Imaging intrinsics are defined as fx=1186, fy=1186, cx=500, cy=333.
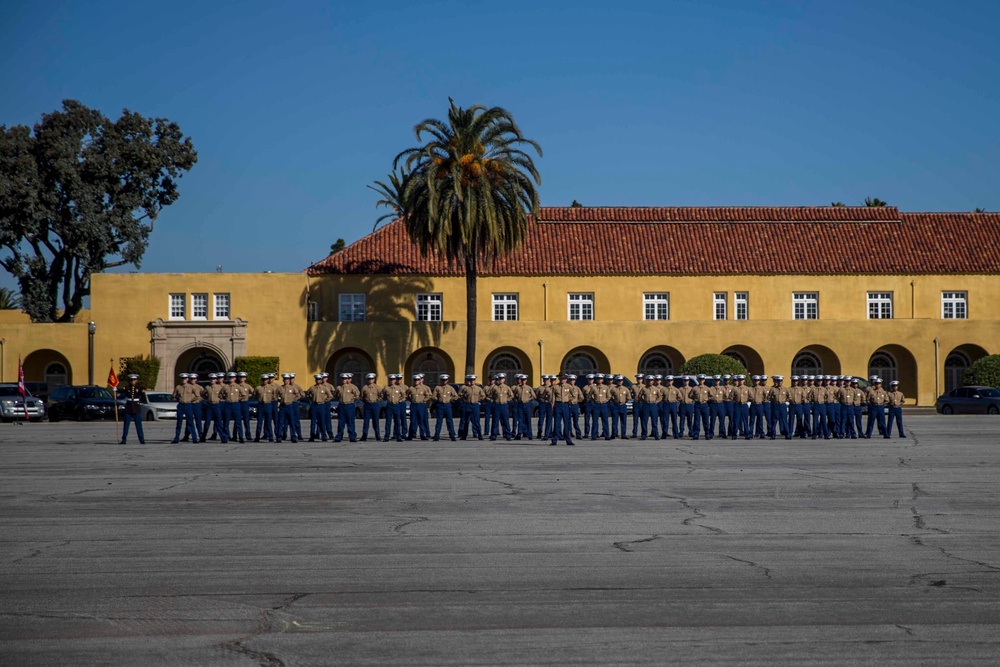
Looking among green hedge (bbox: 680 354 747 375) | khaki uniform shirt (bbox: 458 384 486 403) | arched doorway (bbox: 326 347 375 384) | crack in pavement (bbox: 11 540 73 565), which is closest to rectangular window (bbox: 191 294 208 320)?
arched doorway (bbox: 326 347 375 384)

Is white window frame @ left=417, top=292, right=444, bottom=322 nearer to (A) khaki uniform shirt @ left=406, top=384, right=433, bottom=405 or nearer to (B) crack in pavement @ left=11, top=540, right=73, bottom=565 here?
(A) khaki uniform shirt @ left=406, top=384, right=433, bottom=405

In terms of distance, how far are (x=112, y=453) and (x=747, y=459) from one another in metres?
12.7

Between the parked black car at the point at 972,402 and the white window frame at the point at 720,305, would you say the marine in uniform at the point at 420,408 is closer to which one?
the parked black car at the point at 972,402

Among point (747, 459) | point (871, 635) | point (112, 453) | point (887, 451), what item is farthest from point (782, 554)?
point (112, 453)

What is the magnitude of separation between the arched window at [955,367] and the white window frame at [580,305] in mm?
16149

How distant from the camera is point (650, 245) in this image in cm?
5491

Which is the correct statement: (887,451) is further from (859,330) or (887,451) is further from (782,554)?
(859,330)

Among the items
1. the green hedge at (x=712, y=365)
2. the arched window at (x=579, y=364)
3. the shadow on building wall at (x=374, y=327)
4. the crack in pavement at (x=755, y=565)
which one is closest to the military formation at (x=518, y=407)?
the green hedge at (x=712, y=365)

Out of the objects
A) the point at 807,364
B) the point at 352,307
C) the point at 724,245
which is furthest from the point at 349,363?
the point at 807,364

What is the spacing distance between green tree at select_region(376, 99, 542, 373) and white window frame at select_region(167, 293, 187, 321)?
36.4 ft

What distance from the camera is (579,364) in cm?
5362

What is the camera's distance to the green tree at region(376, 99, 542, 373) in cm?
4628

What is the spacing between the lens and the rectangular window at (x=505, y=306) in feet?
175

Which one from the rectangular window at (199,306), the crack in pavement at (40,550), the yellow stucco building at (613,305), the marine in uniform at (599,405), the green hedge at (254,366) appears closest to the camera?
the crack in pavement at (40,550)
